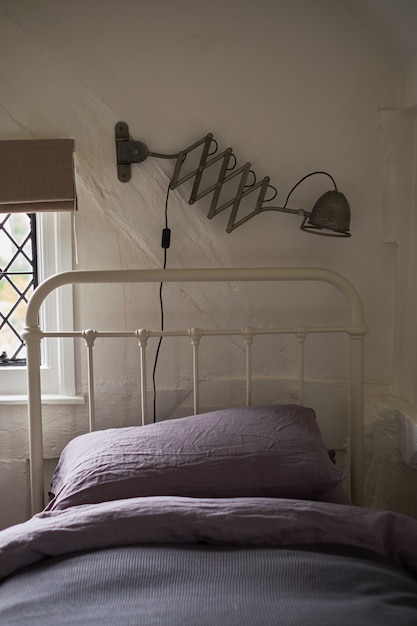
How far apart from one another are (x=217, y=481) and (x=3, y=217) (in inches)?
48.1

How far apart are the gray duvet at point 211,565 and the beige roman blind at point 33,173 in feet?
3.33

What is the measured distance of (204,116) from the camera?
2191 millimetres

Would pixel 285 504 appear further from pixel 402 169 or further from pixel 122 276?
pixel 402 169

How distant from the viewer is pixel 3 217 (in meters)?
2.28

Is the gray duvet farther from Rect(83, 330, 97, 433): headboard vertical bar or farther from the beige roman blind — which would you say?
the beige roman blind

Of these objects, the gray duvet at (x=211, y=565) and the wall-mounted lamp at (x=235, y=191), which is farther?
the wall-mounted lamp at (x=235, y=191)

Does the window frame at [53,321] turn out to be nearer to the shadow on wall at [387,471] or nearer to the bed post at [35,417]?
the bed post at [35,417]

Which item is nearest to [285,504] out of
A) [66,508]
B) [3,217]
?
[66,508]

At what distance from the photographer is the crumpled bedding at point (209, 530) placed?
4.58 feet

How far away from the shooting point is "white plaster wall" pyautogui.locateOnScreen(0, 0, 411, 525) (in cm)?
215

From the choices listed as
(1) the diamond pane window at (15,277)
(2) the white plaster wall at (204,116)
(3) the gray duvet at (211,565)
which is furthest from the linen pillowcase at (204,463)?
(1) the diamond pane window at (15,277)

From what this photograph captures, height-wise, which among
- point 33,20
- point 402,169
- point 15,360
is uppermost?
point 33,20

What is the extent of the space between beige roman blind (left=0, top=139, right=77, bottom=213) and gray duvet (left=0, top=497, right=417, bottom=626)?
40.0 inches

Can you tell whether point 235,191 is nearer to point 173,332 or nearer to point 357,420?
point 173,332
